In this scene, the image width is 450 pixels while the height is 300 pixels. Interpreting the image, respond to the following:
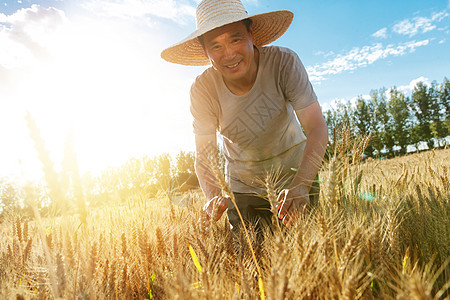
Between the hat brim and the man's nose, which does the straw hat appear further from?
the man's nose

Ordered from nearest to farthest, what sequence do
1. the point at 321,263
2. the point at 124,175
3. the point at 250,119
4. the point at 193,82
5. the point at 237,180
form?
the point at 321,263 < the point at 250,119 < the point at 193,82 < the point at 237,180 < the point at 124,175

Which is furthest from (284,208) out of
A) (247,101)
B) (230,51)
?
(230,51)

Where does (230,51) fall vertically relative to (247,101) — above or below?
above

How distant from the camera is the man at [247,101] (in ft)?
→ 7.78

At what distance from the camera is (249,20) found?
2650 mm

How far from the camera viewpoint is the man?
2.37 m

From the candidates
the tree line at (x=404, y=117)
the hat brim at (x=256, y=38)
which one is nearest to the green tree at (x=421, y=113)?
the tree line at (x=404, y=117)

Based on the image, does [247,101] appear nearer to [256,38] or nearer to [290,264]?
[256,38]

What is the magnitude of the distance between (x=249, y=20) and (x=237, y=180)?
1790 mm

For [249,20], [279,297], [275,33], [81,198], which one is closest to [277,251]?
[279,297]

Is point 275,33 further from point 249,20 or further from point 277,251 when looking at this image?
point 277,251

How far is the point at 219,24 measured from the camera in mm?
2232

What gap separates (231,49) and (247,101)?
0.56 m

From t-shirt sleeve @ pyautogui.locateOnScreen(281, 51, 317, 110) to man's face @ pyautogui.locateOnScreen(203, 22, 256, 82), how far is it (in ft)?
1.15
